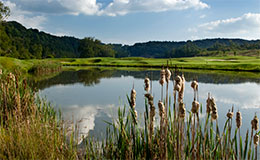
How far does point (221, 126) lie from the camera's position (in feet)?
24.2

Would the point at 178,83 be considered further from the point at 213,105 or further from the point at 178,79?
the point at 213,105

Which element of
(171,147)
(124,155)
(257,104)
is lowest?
(257,104)

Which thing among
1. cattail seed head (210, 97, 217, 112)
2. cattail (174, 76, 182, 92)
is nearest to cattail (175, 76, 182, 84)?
cattail (174, 76, 182, 92)

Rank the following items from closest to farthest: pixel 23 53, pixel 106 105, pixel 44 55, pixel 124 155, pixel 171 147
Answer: pixel 171 147
pixel 124 155
pixel 106 105
pixel 23 53
pixel 44 55

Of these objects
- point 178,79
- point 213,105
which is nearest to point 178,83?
point 178,79

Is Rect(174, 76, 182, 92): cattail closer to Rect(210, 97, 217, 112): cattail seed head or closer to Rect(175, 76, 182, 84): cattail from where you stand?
Rect(175, 76, 182, 84): cattail

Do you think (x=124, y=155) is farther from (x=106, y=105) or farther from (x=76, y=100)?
(x=76, y=100)

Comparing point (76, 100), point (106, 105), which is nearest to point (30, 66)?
point (76, 100)

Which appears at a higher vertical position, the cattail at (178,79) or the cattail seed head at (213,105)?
the cattail at (178,79)

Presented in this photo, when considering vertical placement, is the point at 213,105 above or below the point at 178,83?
below

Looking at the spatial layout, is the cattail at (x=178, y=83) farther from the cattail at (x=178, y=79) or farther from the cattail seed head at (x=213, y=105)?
the cattail seed head at (x=213, y=105)

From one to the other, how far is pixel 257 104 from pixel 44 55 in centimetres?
9739

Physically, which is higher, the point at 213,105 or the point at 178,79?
the point at 178,79

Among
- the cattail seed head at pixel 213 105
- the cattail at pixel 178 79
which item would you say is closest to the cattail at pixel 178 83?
the cattail at pixel 178 79
